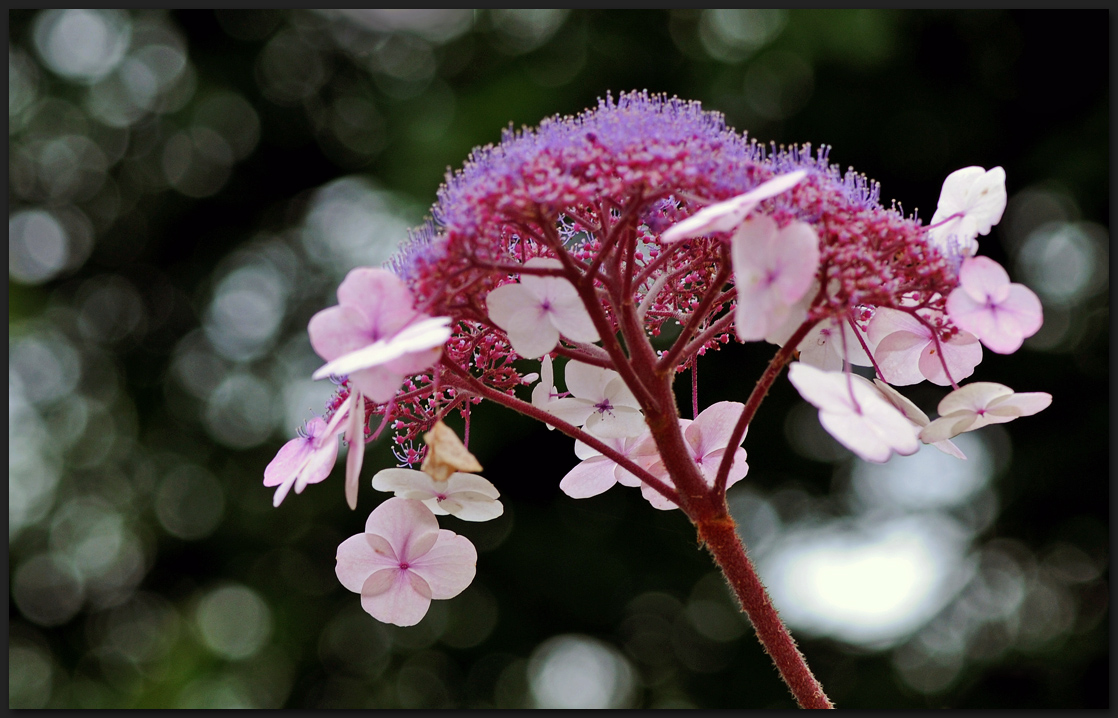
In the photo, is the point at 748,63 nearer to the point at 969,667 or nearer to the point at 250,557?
the point at 969,667

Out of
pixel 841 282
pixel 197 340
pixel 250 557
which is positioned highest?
pixel 197 340

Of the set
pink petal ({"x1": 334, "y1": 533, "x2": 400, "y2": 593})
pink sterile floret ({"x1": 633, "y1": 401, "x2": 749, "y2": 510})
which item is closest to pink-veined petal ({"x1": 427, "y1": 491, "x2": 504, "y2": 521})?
pink petal ({"x1": 334, "y1": 533, "x2": 400, "y2": 593})

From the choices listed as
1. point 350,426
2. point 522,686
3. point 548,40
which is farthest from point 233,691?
point 350,426

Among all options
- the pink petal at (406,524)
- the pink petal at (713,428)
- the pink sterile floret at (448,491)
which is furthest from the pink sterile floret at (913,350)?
the pink petal at (406,524)

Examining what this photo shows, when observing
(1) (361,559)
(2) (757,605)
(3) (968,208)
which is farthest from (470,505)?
(3) (968,208)

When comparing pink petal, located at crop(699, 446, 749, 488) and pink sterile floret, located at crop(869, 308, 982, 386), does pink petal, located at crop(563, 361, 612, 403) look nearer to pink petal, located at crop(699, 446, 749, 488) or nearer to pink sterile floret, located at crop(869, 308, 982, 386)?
pink petal, located at crop(699, 446, 749, 488)
